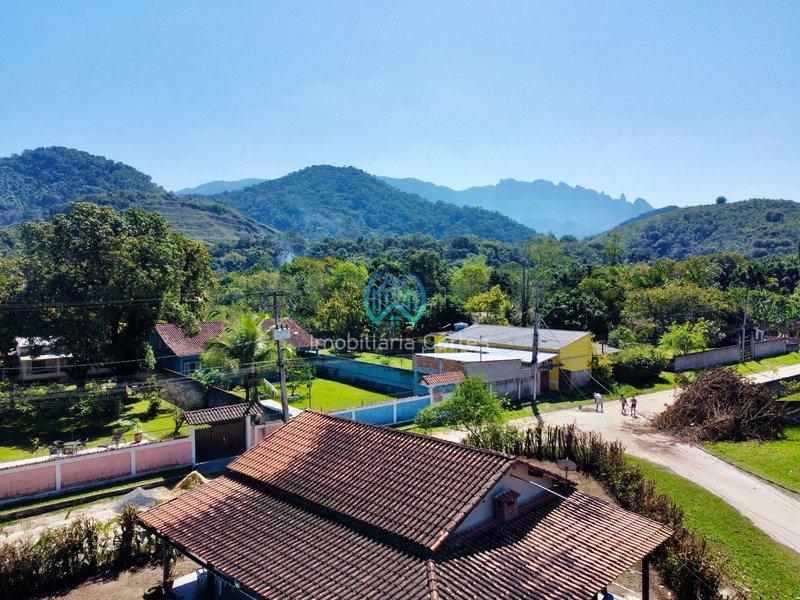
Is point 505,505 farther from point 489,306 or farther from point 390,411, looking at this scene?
point 489,306

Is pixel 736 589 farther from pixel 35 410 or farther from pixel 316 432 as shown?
pixel 35 410

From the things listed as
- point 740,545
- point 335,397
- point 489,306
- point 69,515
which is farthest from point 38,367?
point 740,545

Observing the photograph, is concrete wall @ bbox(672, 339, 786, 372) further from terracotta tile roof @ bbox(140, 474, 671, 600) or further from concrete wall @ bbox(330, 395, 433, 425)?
terracotta tile roof @ bbox(140, 474, 671, 600)

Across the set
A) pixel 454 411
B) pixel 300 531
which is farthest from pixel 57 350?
pixel 300 531

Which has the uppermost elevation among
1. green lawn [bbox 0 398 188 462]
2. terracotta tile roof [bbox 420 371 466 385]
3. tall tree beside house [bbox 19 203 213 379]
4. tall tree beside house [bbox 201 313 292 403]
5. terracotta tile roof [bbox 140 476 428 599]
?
tall tree beside house [bbox 19 203 213 379]

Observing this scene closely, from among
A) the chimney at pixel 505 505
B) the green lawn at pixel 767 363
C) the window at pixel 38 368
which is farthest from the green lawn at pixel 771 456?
the window at pixel 38 368

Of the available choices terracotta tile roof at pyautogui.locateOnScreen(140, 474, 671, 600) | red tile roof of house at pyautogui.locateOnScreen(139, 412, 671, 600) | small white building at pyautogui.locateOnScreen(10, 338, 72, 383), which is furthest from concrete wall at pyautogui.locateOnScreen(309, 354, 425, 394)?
terracotta tile roof at pyautogui.locateOnScreen(140, 474, 671, 600)
